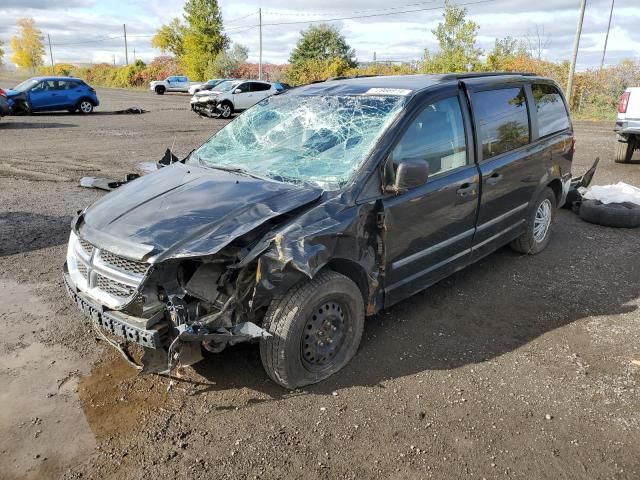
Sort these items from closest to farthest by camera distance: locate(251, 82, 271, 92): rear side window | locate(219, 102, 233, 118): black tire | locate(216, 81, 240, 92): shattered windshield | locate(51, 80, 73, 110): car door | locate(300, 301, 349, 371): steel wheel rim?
locate(300, 301, 349, 371): steel wheel rim → locate(51, 80, 73, 110): car door → locate(219, 102, 233, 118): black tire → locate(216, 81, 240, 92): shattered windshield → locate(251, 82, 271, 92): rear side window

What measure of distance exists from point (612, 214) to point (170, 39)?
6465 cm

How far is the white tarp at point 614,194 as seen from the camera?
701cm

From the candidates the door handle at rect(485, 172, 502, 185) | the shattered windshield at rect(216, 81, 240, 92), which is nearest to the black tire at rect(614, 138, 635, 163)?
the door handle at rect(485, 172, 502, 185)

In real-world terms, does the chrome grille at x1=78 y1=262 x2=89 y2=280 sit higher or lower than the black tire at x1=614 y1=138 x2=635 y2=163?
higher

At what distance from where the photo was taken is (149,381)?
327 cm

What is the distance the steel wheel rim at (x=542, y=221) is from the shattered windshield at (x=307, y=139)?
261 cm

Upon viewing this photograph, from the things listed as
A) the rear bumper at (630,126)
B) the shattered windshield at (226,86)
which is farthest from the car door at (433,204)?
the shattered windshield at (226,86)

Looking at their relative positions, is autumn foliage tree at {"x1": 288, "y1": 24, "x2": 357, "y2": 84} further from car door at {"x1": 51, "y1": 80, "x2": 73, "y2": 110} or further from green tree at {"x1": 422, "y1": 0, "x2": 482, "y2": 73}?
car door at {"x1": 51, "y1": 80, "x2": 73, "y2": 110}

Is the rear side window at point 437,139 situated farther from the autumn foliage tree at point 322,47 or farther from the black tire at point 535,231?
the autumn foliage tree at point 322,47

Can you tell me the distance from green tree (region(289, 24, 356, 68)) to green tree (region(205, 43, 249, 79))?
586cm

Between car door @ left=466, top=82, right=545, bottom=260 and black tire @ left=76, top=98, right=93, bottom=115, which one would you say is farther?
black tire @ left=76, top=98, right=93, bottom=115

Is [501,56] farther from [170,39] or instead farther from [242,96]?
[170,39]

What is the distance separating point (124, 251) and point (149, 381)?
971 millimetres

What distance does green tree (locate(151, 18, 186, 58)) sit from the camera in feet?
196
